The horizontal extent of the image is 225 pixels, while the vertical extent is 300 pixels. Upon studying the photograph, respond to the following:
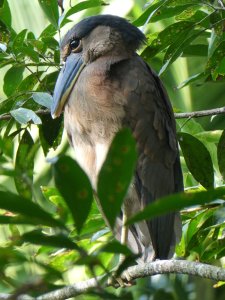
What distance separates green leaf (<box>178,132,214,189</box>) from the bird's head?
1.85 ft

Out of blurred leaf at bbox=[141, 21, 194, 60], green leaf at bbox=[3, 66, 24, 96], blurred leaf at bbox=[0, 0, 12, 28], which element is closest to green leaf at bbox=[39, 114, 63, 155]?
green leaf at bbox=[3, 66, 24, 96]

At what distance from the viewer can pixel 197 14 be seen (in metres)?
2.38

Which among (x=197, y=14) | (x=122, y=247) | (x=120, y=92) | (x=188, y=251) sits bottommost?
(x=188, y=251)

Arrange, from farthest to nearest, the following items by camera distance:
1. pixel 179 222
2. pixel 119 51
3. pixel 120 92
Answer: pixel 119 51 < pixel 120 92 < pixel 179 222

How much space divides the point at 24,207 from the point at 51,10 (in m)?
1.72

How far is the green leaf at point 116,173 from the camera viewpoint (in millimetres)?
880

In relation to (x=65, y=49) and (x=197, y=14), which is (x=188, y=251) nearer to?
(x=197, y=14)

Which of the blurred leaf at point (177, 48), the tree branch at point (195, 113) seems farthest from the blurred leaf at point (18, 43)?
the blurred leaf at point (177, 48)

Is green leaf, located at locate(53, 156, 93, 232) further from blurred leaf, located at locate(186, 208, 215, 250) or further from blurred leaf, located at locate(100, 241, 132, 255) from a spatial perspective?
blurred leaf, located at locate(186, 208, 215, 250)

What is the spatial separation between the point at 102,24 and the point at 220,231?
115 centimetres

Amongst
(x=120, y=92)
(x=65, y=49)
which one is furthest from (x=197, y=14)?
(x=65, y=49)

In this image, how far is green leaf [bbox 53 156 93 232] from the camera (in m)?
0.89

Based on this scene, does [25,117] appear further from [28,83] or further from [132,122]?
[132,122]

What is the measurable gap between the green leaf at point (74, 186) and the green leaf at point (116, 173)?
0.02 m
